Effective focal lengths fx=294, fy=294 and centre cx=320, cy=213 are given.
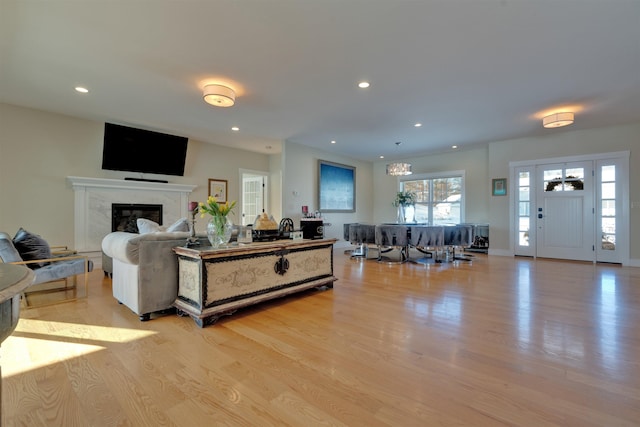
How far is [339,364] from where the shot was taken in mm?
1961

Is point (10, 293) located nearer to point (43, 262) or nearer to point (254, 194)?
point (43, 262)

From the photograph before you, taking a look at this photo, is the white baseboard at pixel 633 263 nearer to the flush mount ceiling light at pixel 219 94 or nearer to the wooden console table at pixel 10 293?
the flush mount ceiling light at pixel 219 94

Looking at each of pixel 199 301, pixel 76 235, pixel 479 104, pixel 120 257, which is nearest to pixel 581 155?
pixel 479 104

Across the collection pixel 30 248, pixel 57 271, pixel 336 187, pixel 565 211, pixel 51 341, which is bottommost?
pixel 51 341

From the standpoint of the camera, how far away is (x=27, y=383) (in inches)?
68.5

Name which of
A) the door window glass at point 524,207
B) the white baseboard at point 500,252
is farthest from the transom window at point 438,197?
the door window glass at point 524,207

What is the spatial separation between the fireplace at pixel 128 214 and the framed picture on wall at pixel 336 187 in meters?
3.78

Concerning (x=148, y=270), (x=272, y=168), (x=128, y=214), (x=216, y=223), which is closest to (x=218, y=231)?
(x=216, y=223)

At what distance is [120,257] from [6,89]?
323 cm

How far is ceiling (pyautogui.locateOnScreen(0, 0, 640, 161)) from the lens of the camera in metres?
2.42

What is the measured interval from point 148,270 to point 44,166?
377 centimetres

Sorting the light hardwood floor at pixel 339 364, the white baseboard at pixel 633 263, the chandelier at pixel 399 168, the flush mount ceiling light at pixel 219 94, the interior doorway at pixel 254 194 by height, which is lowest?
the light hardwood floor at pixel 339 364

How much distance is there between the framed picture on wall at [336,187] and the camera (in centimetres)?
761

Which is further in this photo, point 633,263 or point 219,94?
point 633,263
